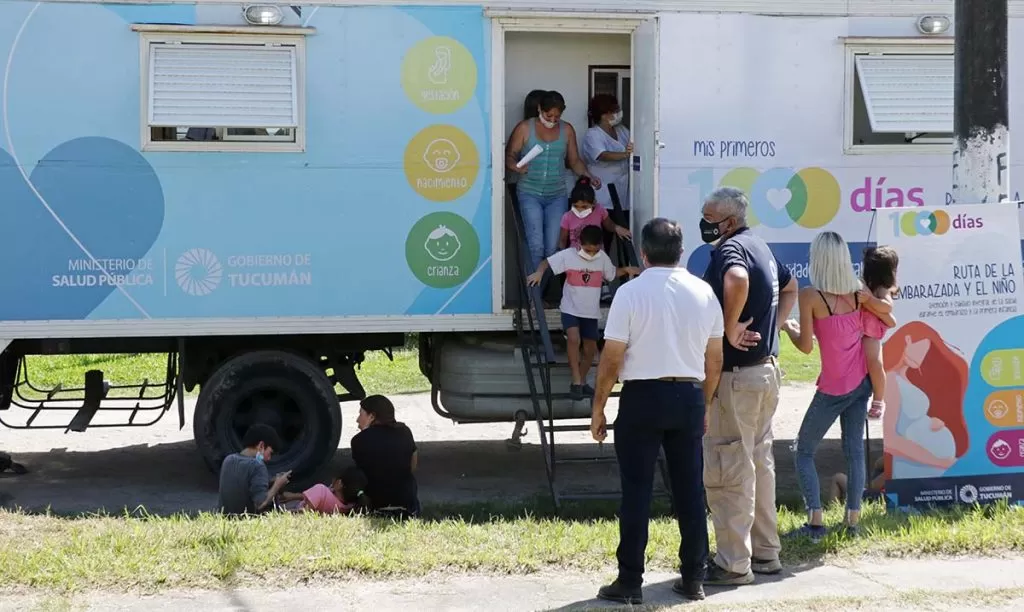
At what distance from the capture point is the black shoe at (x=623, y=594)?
544 cm

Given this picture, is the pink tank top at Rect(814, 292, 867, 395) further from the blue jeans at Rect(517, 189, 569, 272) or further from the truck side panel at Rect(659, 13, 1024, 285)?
the blue jeans at Rect(517, 189, 569, 272)

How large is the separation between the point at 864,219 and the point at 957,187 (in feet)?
4.46

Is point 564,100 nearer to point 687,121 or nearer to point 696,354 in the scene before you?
point 687,121

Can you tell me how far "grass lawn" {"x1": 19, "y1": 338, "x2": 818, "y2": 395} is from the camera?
41.3ft

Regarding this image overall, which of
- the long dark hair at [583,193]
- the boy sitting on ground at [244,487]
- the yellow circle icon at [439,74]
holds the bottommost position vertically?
the boy sitting on ground at [244,487]

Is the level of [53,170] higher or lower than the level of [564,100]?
lower

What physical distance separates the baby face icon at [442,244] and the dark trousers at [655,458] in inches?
117

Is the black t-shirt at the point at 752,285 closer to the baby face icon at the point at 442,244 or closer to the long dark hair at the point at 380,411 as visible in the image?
the long dark hair at the point at 380,411

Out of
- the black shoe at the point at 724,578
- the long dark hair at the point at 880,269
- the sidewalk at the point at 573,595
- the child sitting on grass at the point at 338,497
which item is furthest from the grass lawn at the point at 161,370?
the black shoe at the point at 724,578

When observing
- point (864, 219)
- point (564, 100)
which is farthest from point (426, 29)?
point (864, 219)

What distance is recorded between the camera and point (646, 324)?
534cm

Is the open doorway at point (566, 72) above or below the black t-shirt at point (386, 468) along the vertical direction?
above

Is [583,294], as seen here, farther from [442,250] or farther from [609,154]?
[609,154]

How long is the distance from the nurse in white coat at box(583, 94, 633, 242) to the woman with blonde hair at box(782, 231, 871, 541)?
2.43m
